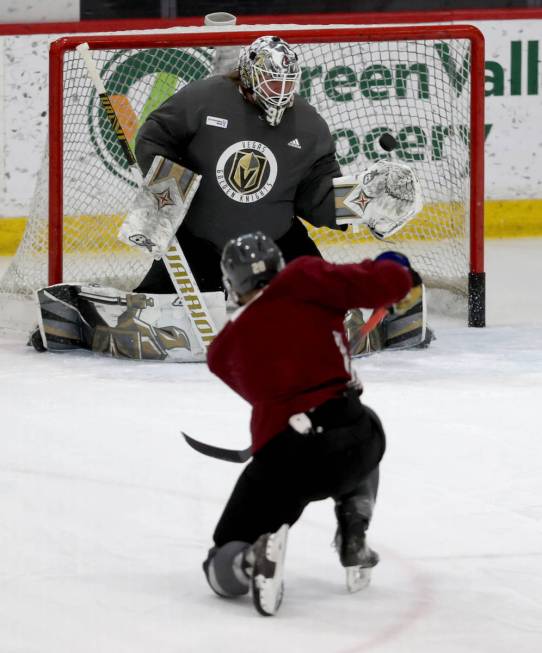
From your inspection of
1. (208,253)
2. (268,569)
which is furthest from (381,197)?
(268,569)

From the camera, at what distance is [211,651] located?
2.19 meters

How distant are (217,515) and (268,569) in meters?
0.63

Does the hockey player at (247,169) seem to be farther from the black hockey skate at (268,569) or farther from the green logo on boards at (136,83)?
the black hockey skate at (268,569)

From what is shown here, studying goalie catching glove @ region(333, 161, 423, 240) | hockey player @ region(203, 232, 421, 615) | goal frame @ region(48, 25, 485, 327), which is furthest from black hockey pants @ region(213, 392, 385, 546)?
goal frame @ region(48, 25, 485, 327)

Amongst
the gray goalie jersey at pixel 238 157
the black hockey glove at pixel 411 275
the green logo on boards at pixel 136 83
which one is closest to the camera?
the black hockey glove at pixel 411 275

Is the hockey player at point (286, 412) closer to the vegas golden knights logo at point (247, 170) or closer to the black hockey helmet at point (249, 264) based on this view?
the black hockey helmet at point (249, 264)

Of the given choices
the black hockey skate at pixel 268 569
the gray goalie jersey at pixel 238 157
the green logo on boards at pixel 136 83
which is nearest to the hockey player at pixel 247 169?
the gray goalie jersey at pixel 238 157

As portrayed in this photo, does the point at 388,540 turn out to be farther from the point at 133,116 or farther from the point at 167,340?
the point at 133,116

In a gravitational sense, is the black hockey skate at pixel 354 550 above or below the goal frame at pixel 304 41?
below

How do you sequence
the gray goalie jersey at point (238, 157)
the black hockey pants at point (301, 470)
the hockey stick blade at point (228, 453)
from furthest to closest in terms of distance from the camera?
the gray goalie jersey at point (238, 157), the hockey stick blade at point (228, 453), the black hockey pants at point (301, 470)

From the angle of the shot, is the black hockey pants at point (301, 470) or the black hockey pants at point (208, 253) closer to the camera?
the black hockey pants at point (301, 470)

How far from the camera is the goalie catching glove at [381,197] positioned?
4.40 metres

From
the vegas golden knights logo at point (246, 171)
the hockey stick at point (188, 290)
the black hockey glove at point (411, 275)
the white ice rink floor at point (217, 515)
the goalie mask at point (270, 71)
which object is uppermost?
the goalie mask at point (270, 71)

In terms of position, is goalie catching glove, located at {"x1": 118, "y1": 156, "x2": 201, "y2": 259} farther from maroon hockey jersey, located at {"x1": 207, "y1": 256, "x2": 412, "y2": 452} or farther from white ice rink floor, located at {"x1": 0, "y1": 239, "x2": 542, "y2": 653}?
maroon hockey jersey, located at {"x1": 207, "y1": 256, "x2": 412, "y2": 452}
